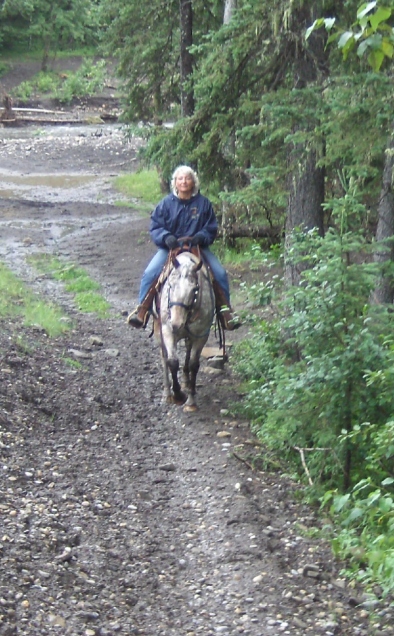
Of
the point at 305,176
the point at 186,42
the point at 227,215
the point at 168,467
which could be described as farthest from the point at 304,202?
the point at 186,42

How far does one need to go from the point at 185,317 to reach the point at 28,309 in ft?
16.4

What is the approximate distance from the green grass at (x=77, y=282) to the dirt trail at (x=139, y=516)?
272 centimetres

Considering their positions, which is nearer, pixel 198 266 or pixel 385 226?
pixel 198 266

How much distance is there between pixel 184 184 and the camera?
9.88 meters

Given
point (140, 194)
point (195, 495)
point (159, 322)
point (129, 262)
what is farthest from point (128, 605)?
point (140, 194)

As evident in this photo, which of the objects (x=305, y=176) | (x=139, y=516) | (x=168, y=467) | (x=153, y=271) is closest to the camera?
(x=139, y=516)

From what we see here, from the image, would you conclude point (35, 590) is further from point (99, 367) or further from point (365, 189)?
point (365, 189)

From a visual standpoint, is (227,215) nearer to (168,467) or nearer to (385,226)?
(385,226)

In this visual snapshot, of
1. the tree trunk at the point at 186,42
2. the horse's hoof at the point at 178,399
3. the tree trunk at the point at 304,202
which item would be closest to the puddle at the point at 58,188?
the tree trunk at the point at 186,42

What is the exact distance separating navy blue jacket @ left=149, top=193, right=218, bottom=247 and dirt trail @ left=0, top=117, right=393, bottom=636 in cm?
204

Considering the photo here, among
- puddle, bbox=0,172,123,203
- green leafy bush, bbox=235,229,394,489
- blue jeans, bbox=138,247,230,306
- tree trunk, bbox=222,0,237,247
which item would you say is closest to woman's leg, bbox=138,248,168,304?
blue jeans, bbox=138,247,230,306

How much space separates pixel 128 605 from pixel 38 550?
2.57 feet

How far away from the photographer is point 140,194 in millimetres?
28328

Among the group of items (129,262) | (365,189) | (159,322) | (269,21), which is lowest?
(129,262)
